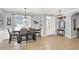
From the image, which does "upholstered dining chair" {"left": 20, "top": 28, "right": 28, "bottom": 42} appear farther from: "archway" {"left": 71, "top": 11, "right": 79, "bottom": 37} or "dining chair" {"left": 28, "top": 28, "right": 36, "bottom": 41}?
"archway" {"left": 71, "top": 11, "right": 79, "bottom": 37}

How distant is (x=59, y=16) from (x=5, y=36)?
115cm

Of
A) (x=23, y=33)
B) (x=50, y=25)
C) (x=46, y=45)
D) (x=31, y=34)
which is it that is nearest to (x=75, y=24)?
(x=50, y=25)

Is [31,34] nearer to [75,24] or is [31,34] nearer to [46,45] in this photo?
[46,45]

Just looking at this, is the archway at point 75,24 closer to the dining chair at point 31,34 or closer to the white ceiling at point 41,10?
the white ceiling at point 41,10

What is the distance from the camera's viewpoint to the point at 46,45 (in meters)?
2.50

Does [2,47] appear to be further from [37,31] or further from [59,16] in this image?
[59,16]

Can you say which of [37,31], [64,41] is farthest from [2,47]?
[64,41]

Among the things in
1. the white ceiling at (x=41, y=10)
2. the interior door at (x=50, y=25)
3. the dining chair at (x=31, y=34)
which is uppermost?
the white ceiling at (x=41, y=10)

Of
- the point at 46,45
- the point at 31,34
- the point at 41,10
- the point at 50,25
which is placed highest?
the point at 41,10

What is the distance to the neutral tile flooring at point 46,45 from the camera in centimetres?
248

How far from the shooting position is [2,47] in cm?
248

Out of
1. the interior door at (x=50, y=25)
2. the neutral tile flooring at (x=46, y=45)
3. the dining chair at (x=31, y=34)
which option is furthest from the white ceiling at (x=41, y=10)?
the neutral tile flooring at (x=46, y=45)
